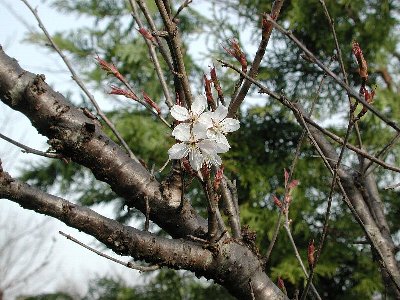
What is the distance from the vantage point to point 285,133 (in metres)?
5.18

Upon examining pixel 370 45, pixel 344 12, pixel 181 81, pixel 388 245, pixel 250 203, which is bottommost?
pixel 181 81

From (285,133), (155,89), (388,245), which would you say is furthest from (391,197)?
(388,245)

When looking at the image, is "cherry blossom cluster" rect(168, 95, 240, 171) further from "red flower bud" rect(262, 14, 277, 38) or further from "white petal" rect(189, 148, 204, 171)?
"red flower bud" rect(262, 14, 277, 38)

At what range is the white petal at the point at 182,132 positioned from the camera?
3.83ft

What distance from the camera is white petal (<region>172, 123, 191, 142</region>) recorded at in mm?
1167

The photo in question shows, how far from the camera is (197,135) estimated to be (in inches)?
46.4

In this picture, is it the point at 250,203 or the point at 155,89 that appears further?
the point at 155,89

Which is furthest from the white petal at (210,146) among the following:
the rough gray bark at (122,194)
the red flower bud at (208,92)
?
the rough gray bark at (122,194)

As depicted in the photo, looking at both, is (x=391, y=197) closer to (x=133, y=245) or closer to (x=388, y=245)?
(x=388, y=245)

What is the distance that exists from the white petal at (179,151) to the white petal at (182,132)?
2 centimetres

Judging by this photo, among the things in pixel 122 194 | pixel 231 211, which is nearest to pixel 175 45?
pixel 122 194

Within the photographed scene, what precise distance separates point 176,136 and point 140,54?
4.26 meters

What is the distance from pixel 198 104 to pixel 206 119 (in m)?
0.04

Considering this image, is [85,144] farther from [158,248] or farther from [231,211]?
[231,211]
